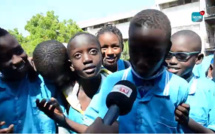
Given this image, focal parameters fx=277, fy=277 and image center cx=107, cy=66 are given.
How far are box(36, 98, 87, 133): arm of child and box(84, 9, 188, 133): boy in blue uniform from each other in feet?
0.33

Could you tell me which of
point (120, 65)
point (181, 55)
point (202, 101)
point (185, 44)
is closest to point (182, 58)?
point (181, 55)

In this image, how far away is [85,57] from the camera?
201cm

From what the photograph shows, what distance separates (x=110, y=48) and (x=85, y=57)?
85 centimetres

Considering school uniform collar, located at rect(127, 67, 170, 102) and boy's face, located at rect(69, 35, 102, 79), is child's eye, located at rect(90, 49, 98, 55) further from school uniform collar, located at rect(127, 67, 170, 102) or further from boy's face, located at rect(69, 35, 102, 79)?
school uniform collar, located at rect(127, 67, 170, 102)

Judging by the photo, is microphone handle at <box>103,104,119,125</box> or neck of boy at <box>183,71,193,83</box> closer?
microphone handle at <box>103,104,119,125</box>

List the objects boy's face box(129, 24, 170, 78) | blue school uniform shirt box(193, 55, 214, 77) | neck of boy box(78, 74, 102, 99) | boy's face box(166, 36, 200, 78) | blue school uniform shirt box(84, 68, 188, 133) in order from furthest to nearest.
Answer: blue school uniform shirt box(193, 55, 214, 77)
boy's face box(166, 36, 200, 78)
neck of boy box(78, 74, 102, 99)
blue school uniform shirt box(84, 68, 188, 133)
boy's face box(129, 24, 170, 78)

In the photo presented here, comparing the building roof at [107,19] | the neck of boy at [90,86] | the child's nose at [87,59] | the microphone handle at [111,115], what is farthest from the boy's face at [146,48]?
the building roof at [107,19]

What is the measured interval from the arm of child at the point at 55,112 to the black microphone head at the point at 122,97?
45 centimetres

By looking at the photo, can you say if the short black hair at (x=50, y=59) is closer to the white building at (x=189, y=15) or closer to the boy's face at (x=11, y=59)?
the boy's face at (x=11, y=59)

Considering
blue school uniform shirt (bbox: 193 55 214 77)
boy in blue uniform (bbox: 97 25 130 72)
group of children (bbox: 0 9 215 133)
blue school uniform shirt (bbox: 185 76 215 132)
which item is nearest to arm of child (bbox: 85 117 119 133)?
group of children (bbox: 0 9 215 133)

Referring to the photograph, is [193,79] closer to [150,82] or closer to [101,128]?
[150,82]

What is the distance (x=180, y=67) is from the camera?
2.23 m

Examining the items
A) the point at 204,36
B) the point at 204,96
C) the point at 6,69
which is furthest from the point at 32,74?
the point at 204,36

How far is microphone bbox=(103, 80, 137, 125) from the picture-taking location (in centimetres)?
104
